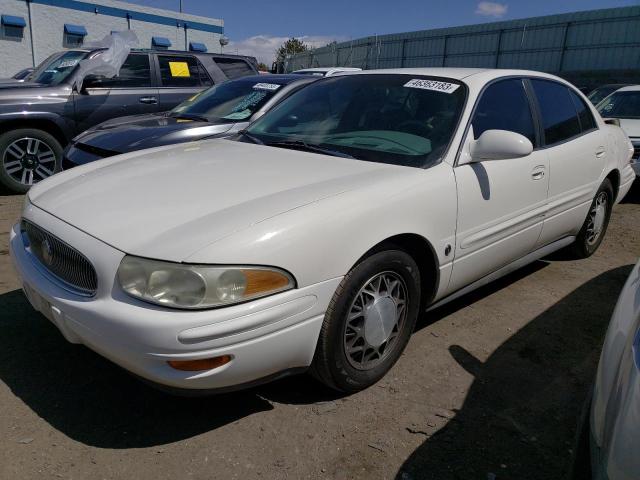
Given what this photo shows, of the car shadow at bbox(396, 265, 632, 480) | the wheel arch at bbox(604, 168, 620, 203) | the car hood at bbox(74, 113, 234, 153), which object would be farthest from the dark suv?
the wheel arch at bbox(604, 168, 620, 203)

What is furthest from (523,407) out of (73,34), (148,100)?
(73,34)

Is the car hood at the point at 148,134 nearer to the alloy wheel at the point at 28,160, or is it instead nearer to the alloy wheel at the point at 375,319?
the alloy wheel at the point at 28,160

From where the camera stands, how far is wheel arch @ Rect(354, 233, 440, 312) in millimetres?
2516

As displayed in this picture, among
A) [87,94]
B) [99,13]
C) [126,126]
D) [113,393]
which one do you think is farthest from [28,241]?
[99,13]

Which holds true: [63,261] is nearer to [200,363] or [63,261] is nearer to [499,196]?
[200,363]

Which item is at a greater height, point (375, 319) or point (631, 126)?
point (631, 126)

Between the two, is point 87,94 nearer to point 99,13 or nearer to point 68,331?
point 68,331

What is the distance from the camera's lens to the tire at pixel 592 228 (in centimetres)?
432

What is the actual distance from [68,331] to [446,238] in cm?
185

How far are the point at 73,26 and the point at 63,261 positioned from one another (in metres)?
26.0

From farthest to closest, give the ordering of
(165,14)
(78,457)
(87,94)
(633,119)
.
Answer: (165,14), (633,119), (87,94), (78,457)

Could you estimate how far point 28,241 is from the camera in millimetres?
2668

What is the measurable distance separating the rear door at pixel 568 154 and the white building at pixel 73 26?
2074cm

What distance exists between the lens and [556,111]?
12.5 ft
